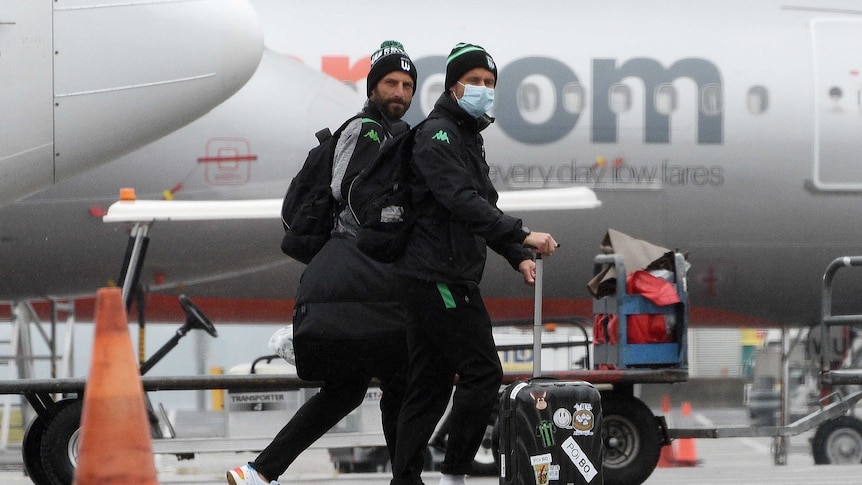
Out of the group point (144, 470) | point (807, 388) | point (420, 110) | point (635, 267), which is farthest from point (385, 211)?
point (807, 388)

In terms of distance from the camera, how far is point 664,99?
1005cm

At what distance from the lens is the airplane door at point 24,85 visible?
5.23 meters

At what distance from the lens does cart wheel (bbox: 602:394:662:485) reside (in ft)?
19.8

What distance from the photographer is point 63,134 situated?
5.41 meters

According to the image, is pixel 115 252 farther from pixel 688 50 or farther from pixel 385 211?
pixel 385 211

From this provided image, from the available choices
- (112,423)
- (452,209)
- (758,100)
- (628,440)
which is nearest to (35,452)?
(628,440)

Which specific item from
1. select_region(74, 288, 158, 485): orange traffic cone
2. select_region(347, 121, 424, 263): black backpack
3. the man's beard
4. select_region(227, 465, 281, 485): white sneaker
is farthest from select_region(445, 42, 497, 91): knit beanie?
select_region(74, 288, 158, 485): orange traffic cone

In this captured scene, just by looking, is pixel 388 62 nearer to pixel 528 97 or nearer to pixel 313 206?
pixel 313 206

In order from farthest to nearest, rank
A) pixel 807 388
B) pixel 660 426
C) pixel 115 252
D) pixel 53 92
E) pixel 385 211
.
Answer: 1. pixel 807 388
2. pixel 115 252
3. pixel 660 426
4. pixel 53 92
5. pixel 385 211

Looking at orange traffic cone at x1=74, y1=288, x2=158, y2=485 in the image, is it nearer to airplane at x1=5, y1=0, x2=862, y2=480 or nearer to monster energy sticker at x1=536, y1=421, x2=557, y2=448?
monster energy sticker at x1=536, y1=421, x2=557, y2=448

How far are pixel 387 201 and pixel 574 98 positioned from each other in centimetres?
589

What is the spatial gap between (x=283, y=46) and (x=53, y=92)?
460cm

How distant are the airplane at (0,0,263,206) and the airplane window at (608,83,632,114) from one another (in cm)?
467

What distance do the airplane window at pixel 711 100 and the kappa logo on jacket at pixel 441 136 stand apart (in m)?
6.14
